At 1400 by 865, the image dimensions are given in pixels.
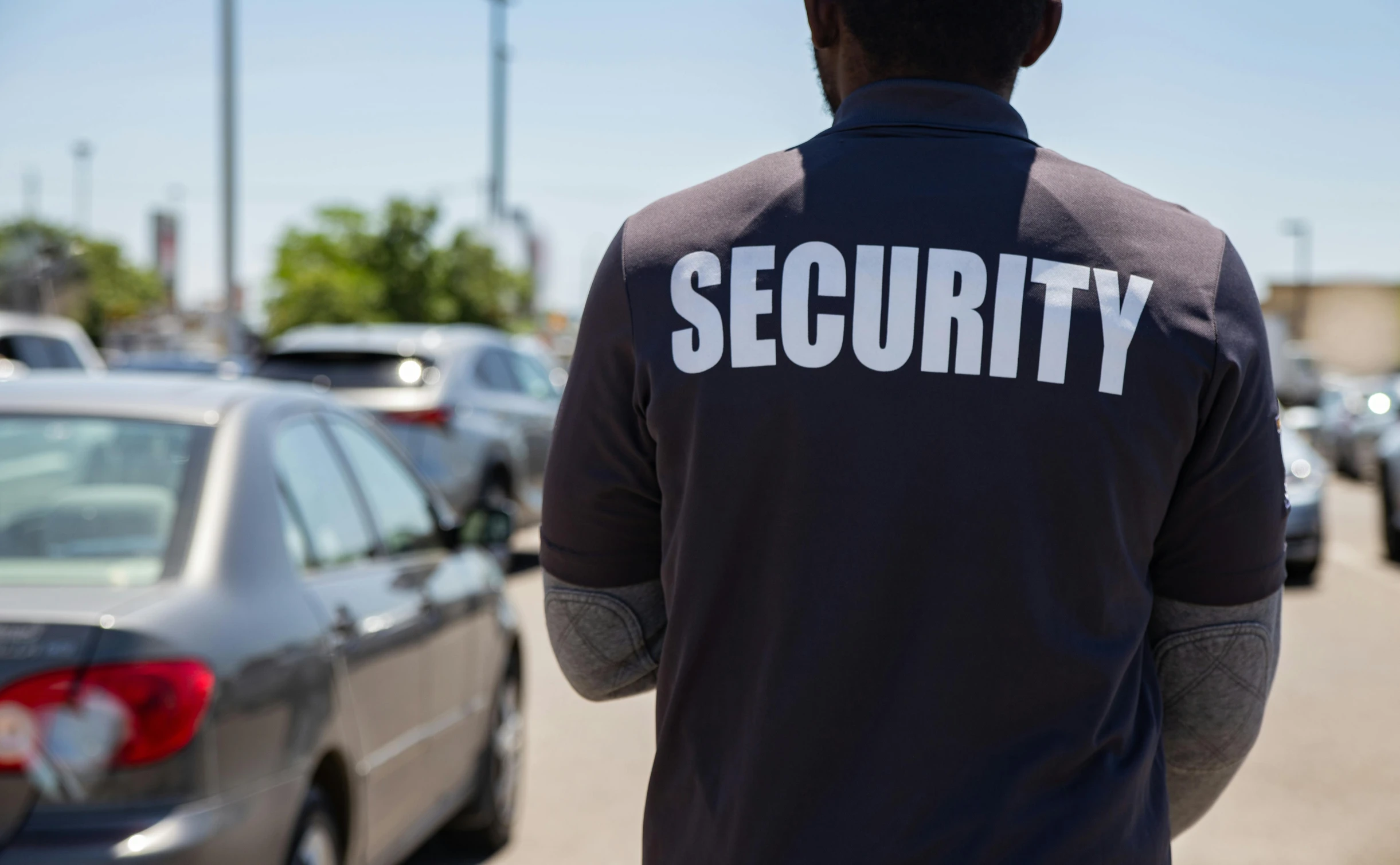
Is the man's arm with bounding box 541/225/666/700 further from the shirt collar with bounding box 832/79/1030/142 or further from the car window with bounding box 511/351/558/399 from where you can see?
the car window with bounding box 511/351/558/399

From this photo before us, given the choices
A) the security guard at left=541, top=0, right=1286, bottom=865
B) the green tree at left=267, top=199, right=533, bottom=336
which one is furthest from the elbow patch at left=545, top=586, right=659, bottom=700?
the green tree at left=267, top=199, right=533, bottom=336

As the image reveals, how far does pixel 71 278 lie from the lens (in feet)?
86.0

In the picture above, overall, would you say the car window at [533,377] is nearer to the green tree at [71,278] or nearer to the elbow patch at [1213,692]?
the elbow patch at [1213,692]

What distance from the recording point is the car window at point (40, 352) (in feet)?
36.2

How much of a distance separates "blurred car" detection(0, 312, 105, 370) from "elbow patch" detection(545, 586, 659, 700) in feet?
33.9

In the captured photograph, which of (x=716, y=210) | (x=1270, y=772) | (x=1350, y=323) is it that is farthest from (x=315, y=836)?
(x=1350, y=323)

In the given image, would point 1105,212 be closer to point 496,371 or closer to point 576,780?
point 576,780

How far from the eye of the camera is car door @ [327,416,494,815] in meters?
4.34

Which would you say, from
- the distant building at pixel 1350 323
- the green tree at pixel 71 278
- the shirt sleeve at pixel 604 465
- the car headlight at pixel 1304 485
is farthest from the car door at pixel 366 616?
the distant building at pixel 1350 323

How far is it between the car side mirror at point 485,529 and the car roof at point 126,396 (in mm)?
1009

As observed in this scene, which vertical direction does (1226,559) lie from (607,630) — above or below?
above

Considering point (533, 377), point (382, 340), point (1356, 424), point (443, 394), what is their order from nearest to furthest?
point (443, 394) → point (382, 340) → point (533, 377) → point (1356, 424)

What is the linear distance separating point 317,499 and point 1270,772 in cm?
425

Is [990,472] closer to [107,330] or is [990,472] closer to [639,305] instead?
[639,305]
